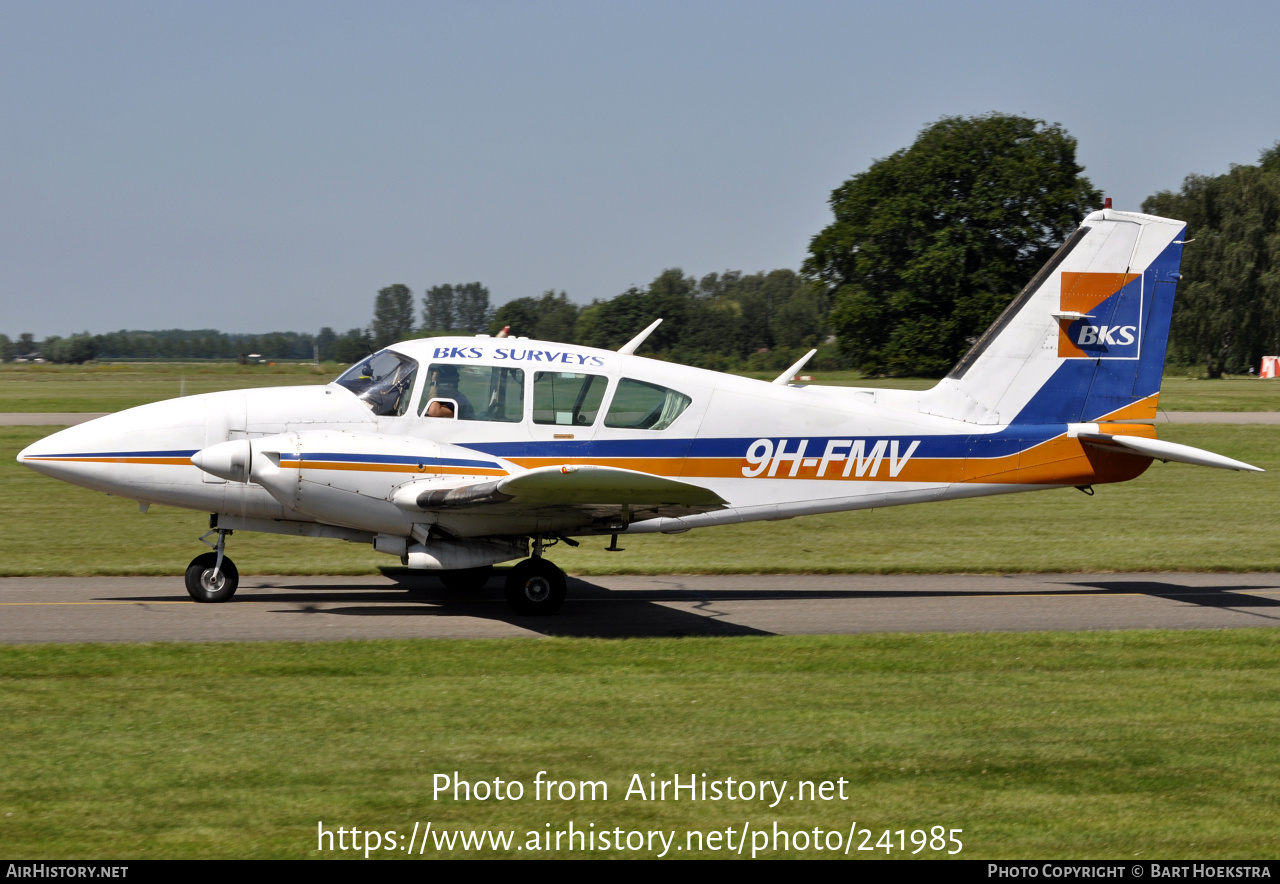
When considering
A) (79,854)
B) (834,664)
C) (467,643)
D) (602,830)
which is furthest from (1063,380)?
(79,854)

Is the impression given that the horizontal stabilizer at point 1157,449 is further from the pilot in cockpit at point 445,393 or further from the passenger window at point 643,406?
the pilot in cockpit at point 445,393

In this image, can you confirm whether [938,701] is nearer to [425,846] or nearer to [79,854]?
[425,846]

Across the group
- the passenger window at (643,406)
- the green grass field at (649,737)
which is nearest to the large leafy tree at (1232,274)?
the passenger window at (643,406)

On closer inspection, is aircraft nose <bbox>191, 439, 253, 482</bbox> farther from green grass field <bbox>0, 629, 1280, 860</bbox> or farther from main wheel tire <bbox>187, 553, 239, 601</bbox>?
green grass field <bbox>0, 629, 1280, 860</bbox>

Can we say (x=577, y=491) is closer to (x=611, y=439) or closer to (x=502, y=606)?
(x=611, y=439)

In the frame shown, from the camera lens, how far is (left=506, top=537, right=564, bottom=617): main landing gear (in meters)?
10.9

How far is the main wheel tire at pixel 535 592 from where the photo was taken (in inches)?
430

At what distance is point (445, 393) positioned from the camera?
430 inches

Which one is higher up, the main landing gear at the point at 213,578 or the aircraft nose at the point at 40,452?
the aircraft nose at the point at 40,452

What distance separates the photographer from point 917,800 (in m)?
6.05

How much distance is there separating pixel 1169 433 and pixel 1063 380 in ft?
76.7

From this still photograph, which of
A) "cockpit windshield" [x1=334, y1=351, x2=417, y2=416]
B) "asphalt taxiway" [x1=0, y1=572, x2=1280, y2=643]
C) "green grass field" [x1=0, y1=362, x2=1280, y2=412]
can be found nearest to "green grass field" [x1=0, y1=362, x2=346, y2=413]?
"green grass field" [x1=0, y1=362, x2=1280, y2=412]

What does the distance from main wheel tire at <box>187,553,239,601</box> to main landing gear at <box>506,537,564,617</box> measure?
2.70 metres

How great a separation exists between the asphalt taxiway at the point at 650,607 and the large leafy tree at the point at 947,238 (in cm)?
4283
